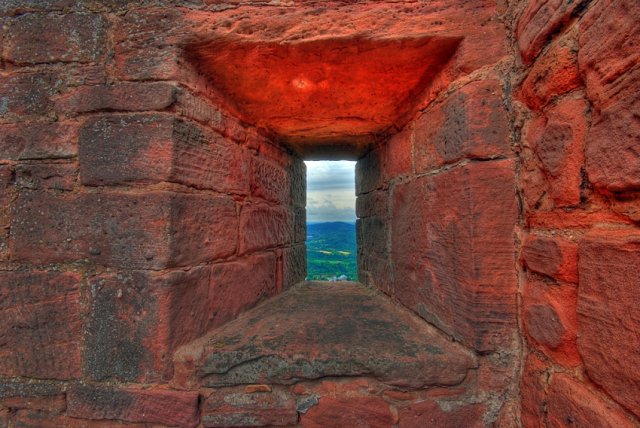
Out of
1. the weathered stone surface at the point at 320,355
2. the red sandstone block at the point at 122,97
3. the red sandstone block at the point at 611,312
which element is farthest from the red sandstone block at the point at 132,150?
the red sandstone block at the point at 611,312

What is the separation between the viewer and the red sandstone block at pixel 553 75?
0.86 meters

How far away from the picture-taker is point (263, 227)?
1.77 m

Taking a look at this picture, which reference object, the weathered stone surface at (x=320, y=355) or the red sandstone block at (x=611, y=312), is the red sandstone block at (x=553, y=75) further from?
the weathered stone surface at (x=320, y=355)

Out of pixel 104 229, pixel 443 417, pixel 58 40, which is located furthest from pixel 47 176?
pixel 443 417

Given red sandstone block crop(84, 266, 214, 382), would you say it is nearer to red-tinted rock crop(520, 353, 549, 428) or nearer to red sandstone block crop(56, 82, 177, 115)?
red sandstone block crop(56, 82, 177, 115)

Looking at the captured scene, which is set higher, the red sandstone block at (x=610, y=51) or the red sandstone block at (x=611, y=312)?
the red sandstone block at (x=610, y=51)

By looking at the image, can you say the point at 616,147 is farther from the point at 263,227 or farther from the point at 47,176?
the point at 47,176

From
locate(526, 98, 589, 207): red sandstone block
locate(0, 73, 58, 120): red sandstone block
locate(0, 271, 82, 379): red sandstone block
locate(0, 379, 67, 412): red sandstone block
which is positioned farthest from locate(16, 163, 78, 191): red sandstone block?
locate(526, 98, 589, 207): red sandstone block

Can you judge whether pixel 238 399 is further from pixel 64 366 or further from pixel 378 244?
pixel 378 244

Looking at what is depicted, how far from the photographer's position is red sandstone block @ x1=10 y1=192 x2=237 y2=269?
1.10 metres

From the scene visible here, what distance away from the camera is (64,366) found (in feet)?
3.69

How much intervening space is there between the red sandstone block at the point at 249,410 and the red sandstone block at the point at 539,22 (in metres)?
1.52

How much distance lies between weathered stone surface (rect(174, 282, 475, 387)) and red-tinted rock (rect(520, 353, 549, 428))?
0.58 feet

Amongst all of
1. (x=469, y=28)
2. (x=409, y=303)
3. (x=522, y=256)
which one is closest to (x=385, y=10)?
(x=469, y=28)
